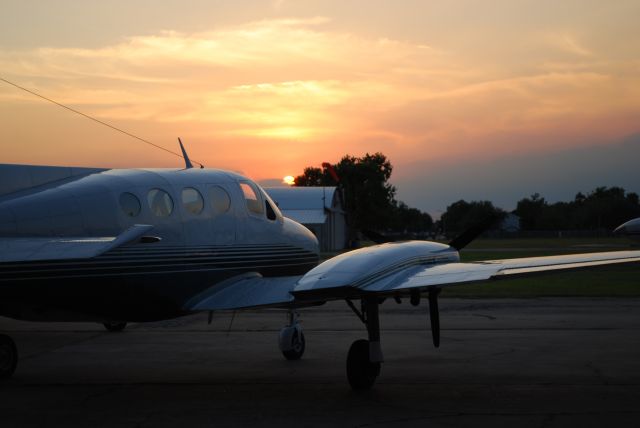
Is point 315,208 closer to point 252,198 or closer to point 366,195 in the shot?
point 366,195

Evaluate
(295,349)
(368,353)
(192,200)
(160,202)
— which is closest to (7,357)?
(160,202)

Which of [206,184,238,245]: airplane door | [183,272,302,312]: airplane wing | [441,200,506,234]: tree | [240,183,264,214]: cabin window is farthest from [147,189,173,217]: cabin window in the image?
[441,200,506,234]: tree

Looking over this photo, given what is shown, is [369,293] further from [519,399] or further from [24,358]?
[24,358]

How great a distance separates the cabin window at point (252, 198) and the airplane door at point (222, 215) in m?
0.47

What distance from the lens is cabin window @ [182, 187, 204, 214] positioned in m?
12.2

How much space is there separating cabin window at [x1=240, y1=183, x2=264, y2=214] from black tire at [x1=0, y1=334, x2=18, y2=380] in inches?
166

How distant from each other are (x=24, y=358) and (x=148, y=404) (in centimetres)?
562

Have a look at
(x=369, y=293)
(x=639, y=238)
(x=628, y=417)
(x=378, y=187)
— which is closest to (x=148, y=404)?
(x=369, y=293)

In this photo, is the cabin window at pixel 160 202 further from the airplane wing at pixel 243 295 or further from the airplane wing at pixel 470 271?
the airplane wing at pixel 470 271

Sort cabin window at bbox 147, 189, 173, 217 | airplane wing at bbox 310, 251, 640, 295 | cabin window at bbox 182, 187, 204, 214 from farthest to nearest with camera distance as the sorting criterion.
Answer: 1. cabin window at bbox 182, 187, 204, 214
2. cabin window at bbox 147, 189, 173, 217
3. airplane wing at bbox 310, 251, 640, 295

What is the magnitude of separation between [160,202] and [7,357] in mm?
3376

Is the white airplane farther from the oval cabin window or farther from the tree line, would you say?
the tree line

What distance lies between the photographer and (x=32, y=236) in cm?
1043

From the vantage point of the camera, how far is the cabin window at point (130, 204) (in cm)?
1129
